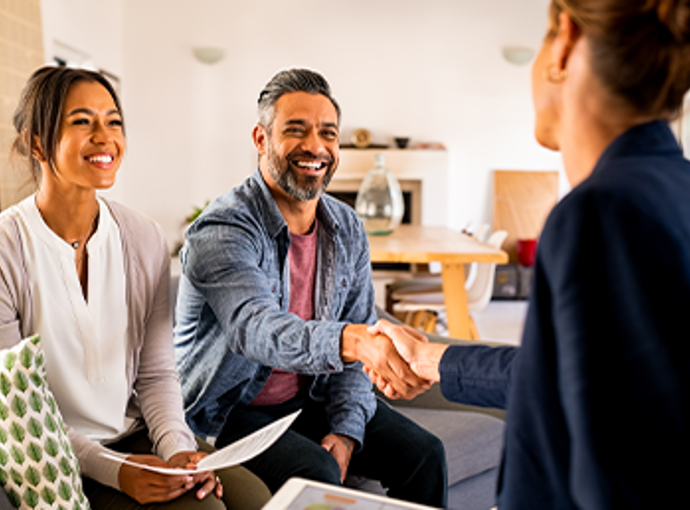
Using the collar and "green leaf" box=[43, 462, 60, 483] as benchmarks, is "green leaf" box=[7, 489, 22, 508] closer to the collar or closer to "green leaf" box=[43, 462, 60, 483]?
"green leaf" box=[43, 462, 60, 483]

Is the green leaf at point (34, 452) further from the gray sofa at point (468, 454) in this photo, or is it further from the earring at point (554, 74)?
the earring at point (554, 74)

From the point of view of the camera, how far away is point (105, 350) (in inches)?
54.6

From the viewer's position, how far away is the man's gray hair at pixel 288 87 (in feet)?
5.66

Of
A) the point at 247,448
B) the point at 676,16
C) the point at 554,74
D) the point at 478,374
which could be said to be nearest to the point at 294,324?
the point at 247,448

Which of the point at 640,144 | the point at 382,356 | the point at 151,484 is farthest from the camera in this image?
the point at 382,356

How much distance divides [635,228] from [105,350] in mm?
1130

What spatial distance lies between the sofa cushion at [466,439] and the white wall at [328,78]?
488cm

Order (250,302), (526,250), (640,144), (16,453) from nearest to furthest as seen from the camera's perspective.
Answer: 1. (640,144)
2. (16,453)
3. (250,302)
4. (526,250)

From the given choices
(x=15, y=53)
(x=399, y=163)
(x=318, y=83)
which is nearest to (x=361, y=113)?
(x=399, y=163)

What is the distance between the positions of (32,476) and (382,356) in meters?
0.65

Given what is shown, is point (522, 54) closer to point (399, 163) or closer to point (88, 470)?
point (399, 163)

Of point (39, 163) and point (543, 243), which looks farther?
point (39, 163)

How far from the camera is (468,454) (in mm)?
1771

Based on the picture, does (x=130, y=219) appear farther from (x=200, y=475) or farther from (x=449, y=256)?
(x=449, y=256)
